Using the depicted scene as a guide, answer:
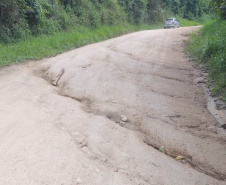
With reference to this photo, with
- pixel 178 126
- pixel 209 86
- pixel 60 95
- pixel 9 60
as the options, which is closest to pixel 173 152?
pixel 178 126

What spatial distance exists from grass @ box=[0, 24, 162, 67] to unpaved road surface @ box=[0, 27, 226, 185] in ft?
6.48

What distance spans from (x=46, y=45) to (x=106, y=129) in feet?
26.9

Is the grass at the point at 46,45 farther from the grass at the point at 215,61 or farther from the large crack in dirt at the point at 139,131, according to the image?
the grass at the point at 215,61

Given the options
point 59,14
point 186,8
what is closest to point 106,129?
point 59,14

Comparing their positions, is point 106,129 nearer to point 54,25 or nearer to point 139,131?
point 139,131

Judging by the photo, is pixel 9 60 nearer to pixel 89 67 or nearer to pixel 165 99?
pixel 89 67

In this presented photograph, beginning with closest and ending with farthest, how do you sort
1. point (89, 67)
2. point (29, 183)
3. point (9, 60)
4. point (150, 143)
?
point (29, 183) < point (150, 143) < point (89, 67) < point (9, 60)

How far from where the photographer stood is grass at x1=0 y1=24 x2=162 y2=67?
9915 millimetres

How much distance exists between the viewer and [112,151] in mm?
3914

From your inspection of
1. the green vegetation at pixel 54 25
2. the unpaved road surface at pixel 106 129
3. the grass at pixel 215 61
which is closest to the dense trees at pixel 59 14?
the green vegetation at pixel 54 25

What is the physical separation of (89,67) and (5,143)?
4.54m

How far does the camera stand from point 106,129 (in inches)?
178

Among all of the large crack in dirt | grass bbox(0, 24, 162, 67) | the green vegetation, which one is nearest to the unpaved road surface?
the large crack in dirt

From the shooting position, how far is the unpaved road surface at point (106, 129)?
3465 millimetres
